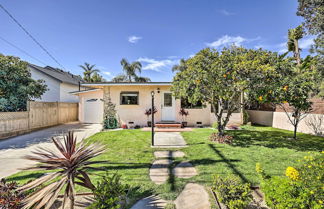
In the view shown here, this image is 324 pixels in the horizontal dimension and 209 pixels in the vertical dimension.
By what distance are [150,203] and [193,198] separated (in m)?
0.79

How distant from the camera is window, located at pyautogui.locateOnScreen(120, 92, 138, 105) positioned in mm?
10281

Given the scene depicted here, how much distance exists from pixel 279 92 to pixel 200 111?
570 cm

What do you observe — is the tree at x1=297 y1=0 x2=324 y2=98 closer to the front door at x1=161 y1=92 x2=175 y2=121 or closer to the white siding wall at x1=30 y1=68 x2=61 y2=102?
the front door at x1=161 y1=92 x2=175 y2=121

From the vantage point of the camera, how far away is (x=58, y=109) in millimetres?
11836

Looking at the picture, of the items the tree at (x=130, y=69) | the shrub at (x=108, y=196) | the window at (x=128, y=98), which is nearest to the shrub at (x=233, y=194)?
the shrub at (x=108, y=196)

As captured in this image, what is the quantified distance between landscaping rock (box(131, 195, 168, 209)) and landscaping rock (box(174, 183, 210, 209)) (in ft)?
0.83

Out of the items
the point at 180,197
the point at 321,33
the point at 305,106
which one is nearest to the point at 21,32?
the point at 180,197

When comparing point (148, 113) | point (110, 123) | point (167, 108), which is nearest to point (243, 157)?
point (167, 108)

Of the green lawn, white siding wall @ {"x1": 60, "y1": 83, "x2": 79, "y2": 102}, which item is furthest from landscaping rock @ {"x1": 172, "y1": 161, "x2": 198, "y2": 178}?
white siding wall @ {"x1": 60, "y1": 83, "x2": 79, "y2": 102}

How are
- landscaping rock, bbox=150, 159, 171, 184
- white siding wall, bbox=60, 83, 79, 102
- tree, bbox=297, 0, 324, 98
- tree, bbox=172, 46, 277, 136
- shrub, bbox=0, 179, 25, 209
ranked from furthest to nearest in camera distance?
1. white siding wall, bbox=60, 83, 79, 102
2. tree, bbox=297, 0, 324, 98
3. tree, bbox=172, 46, 277, 136
4. landscaping rock, bbox=150, 159, 171, 184
5. shrub, bbox=0, 179, 25, 209

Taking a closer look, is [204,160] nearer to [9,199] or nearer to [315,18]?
[9,199]

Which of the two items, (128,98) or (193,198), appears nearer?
(193,198)

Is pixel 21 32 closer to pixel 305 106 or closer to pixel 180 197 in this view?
pixel 180 197

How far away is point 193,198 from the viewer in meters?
2.49
